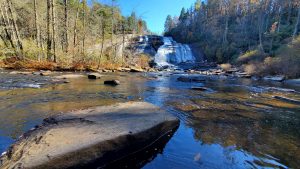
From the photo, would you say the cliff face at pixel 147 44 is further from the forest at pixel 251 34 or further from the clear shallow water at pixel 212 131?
the clear shallow water at pixel 212 131

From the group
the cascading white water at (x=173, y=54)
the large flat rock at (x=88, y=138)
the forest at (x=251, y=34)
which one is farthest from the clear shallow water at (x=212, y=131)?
the cascading white water at (x=173, y=54)

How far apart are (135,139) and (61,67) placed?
14362 millimetres

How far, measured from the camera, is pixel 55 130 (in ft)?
10.4

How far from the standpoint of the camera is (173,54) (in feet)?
139

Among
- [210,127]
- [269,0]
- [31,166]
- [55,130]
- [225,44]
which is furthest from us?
[269,0]

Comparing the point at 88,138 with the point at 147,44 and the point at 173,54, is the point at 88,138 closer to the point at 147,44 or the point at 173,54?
the point at 173,54

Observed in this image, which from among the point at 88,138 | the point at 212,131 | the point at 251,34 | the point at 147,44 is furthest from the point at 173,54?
the point at 88,138

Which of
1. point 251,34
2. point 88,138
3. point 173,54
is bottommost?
point 88,138

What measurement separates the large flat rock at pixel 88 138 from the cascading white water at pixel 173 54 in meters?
35.4

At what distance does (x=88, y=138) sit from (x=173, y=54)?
4039 cm

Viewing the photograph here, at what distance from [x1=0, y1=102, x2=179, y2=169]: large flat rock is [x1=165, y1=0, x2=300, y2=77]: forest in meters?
19.0

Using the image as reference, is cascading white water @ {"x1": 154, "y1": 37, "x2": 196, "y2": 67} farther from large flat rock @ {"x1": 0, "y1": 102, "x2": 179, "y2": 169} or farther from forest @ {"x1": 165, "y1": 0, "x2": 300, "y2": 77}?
large flat rock @ {"x1": 0, "y1": 102, "x2": 179, "y2": 169}

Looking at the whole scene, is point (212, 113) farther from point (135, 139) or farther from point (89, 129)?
point (89, 129)

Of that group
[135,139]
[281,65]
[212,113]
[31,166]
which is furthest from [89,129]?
[281,65]
